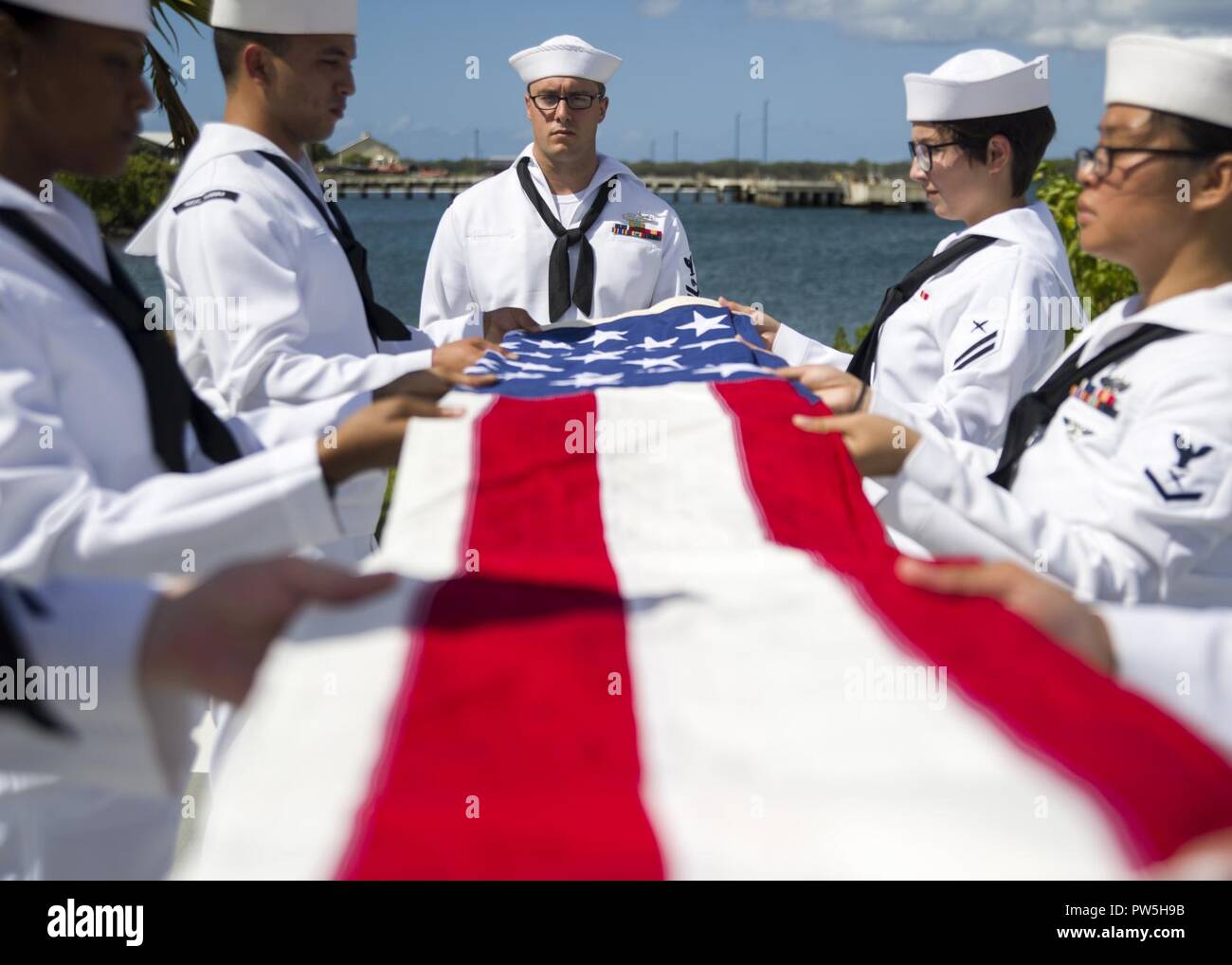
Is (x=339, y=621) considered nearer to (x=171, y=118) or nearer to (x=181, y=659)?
(x=181, y=659)

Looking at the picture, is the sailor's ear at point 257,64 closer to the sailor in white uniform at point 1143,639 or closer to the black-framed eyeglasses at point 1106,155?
the black-framed eyeglasses at point 1106,155

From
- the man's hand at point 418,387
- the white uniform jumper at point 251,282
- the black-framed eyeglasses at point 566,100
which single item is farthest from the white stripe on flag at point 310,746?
the black-framed eyeglasses at point 566,100

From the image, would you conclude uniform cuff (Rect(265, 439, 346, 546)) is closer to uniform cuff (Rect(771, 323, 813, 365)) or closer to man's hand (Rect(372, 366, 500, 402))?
man's hand (Rect(372, 366, 500, 402))

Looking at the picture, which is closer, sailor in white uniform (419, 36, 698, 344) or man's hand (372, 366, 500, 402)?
man's hand (372, 366, 500, 402)

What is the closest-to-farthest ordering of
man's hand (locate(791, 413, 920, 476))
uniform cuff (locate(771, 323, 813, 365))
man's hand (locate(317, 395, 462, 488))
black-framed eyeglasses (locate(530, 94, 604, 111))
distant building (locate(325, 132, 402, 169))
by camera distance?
man's hand (locate(317, 395, 462, 488)) < man's hand (locate(791, 413, 920, 476)) < uniform cuff (locate(771, 323, 813, 365)) < black-framed eyeglasses (locate(530, 94, 604, 111)) < distant building (locate(325, 132, 402, 169))

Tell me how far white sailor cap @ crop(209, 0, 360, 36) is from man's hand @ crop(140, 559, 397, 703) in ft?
7.40

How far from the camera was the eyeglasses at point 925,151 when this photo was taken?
3.76 m

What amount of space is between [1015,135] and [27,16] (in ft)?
9.69

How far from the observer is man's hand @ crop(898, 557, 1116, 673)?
1664 millimetres

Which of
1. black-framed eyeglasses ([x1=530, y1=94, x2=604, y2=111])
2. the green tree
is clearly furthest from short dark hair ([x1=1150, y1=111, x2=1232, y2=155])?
the green tree

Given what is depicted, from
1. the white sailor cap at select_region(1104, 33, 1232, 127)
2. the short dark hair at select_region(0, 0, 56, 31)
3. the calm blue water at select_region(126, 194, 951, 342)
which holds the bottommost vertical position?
the calm blue water at select_region(126, 194, 951, 342)

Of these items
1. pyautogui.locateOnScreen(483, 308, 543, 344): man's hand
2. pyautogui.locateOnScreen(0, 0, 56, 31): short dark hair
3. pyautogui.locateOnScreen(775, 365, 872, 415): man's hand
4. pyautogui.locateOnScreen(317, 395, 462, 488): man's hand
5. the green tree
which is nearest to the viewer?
pyautogui.locateOnScreen(0, 0, 56, 31): short dark hair

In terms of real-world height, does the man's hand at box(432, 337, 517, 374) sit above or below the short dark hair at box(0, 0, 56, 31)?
below

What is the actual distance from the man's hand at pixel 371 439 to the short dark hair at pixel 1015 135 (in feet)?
7.42
